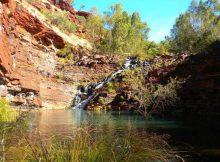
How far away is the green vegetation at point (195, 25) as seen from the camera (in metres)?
78.9

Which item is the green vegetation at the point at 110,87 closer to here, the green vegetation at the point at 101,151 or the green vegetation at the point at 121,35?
the green vegetation at the point at 121,35

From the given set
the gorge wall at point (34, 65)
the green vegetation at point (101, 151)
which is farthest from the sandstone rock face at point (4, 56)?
the green vegetation at point (101, 151)

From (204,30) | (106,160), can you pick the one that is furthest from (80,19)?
(106,160)

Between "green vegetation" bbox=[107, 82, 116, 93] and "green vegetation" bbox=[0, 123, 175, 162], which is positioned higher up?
"green vegetation" bbox=[107, 82, 116, 93]

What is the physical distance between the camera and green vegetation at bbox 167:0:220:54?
7888cm

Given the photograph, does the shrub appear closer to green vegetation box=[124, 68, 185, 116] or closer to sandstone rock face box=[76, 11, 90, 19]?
sandstone rock face box=[76, 11, 90, 19]

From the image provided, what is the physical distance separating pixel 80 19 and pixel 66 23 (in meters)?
28.9

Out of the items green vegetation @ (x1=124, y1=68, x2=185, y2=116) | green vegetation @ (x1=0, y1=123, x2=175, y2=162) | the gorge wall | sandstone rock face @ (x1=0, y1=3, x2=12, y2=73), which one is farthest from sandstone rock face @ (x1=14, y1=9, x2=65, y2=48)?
green vegetation @ (x1=0, y1=123, x2=175, y2=162)

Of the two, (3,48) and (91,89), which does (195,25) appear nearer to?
(91,89)

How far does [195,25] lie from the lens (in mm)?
83500

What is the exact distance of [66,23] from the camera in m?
98.8

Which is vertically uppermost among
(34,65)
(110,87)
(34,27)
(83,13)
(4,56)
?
(83,13)

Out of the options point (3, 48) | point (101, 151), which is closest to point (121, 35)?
point (3, 48)

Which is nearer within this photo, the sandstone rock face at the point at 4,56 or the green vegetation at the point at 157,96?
the green vegetation at the point at 157,96
